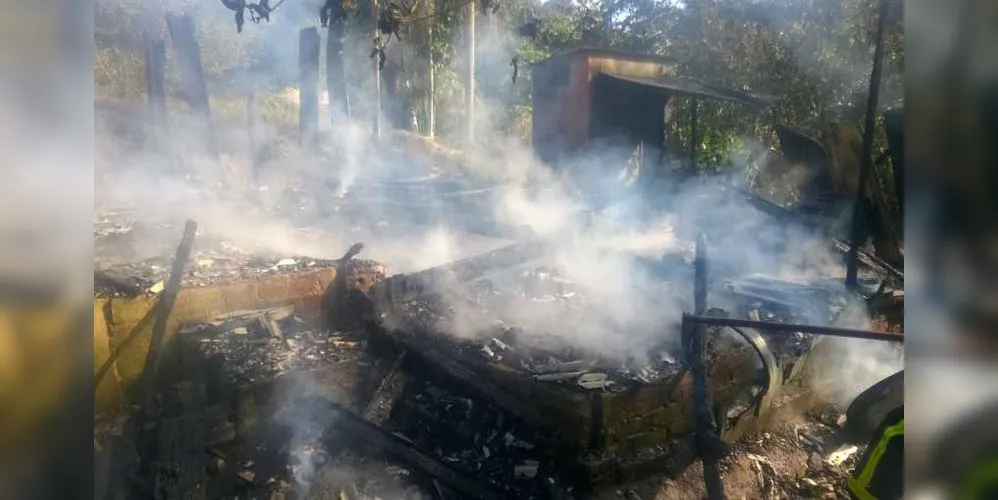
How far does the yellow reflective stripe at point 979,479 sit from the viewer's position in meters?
0.82

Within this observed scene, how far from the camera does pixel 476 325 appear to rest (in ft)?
23.8

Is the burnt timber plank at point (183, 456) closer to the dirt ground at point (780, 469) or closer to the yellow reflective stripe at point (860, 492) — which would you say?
the dirt ground at point (780, 469)

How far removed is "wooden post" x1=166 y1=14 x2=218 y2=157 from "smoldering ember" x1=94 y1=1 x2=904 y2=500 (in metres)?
0.04

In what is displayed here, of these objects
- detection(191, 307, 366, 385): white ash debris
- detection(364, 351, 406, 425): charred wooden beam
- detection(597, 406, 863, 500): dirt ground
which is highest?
detection(191, 307, 366, 385): white ash debris

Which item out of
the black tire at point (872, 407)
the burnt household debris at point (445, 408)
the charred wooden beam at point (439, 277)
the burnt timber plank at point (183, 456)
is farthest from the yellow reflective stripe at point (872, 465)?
the charred wooden beam at point (439, 277)

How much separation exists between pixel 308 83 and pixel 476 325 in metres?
12.2

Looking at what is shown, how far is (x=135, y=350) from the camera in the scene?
6777 millimetres

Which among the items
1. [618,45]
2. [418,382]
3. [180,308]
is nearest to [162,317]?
[180,308]

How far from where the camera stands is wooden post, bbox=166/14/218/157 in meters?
13.4

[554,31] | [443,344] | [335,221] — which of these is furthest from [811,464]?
[554,31]

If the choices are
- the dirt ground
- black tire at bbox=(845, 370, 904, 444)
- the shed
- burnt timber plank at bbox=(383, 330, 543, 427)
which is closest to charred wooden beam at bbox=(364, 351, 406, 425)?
burnt timber plank at bbox=(383, 330, 543, 427)

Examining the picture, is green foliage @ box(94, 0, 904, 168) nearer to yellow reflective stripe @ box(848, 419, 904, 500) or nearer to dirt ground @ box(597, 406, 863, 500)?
dirt ground @ box(597, 406, 863, 500)

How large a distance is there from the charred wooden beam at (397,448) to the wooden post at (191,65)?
9309 millimetres

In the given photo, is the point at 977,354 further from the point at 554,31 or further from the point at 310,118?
the point at 554,31
